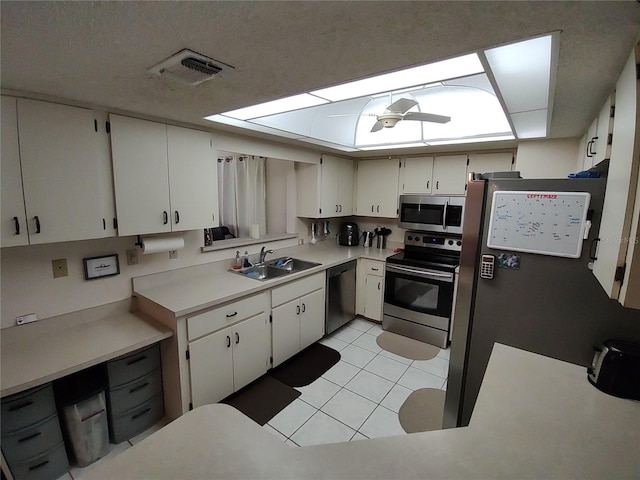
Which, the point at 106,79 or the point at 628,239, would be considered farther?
the point at 106,79

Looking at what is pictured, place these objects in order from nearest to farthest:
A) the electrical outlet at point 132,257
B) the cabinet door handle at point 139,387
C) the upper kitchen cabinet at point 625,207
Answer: the upper kitchen cabinet at point 625,207 → the cabinet door handle at point 139,387 → the electrical outlet at point 132,257

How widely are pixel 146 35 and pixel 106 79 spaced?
1.91 ft

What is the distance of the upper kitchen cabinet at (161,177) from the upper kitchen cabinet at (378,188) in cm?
223

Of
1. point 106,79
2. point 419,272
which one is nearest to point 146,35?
point 106,79

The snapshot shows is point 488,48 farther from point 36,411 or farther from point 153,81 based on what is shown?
point 36,411

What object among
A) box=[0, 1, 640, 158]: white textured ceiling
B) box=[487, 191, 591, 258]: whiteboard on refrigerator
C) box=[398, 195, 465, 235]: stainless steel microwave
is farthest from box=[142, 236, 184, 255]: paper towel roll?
box=[398, 195, 465, 235]: stainless steel microwave

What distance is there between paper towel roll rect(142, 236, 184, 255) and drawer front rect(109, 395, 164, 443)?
3.54 ft

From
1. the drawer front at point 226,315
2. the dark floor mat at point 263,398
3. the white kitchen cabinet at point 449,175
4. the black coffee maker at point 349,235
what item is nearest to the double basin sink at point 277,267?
the drawer front at point 226,315

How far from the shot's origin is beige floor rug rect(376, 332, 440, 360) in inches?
120

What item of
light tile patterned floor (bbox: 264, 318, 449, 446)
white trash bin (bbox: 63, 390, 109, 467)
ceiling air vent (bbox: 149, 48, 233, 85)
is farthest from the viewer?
light tile patterned floor (bbox: 264, 318, 449, 446)

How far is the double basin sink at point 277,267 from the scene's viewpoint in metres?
2.98

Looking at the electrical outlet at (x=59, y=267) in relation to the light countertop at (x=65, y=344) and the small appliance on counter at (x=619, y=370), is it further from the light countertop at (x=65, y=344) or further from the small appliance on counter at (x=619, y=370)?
the small appliance on counter at (x=619, y=370)

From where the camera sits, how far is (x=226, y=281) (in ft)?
8.20

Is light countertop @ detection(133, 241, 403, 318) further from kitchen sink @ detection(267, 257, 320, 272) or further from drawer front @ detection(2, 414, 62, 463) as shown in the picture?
drawer front @ detection(2, 414, 62, 463)
